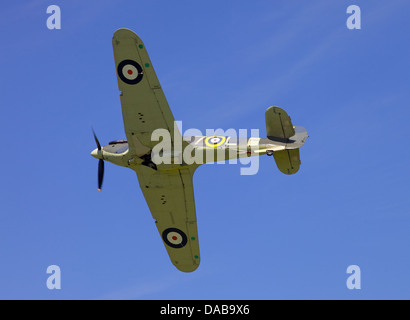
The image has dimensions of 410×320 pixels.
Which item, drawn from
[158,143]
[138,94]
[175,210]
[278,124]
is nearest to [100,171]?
[158,143]

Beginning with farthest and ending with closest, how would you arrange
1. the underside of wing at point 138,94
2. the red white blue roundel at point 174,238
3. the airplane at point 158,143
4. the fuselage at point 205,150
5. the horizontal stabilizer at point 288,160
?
the red white blue roundel at point 174,238 < the horizontal stabilizer at point 288,160 < the fuselage at point 205,150 < the airplane at point 158,143 < the underside of wing at point 138,94

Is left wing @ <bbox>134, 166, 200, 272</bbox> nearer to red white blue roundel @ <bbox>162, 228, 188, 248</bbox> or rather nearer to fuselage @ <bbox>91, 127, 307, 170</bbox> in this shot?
red white blue roundel @ <bbox>162, 228, 188, 248</bbox>

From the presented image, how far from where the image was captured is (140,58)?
874 inches

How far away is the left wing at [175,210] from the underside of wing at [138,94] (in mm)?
1411

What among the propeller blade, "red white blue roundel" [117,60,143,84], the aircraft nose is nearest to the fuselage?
the aircraft nose

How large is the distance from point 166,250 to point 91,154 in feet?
14.9

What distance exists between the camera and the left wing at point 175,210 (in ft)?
80.4

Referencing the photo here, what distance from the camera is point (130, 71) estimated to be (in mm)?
22391

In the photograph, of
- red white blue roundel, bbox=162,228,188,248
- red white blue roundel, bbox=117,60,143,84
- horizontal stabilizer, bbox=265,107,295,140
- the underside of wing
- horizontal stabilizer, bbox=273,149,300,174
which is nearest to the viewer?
the underside of wing

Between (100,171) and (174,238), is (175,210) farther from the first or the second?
(100,171)

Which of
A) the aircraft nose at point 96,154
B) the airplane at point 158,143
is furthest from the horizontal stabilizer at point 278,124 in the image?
the aircraft nose at point 96,154

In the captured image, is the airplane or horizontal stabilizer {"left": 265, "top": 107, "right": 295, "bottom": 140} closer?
the airplane

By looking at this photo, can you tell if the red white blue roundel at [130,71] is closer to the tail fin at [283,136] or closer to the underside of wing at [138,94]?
the underside of wing at [138,94]

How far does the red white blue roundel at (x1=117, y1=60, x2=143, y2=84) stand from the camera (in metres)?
22.3
